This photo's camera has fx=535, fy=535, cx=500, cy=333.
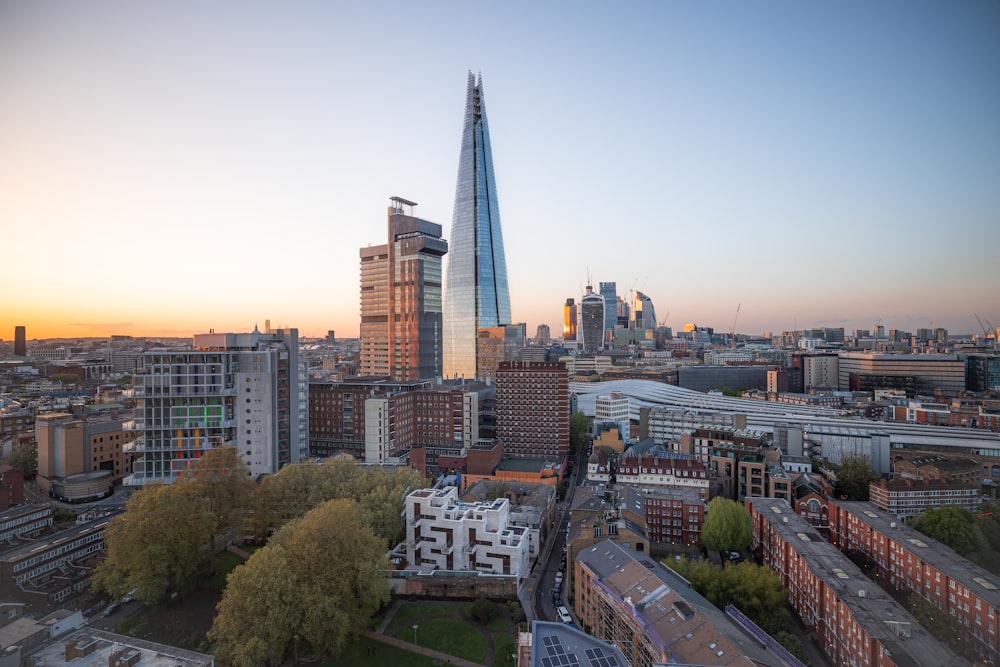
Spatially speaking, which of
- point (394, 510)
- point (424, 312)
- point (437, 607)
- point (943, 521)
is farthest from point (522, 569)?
point (424, 312)

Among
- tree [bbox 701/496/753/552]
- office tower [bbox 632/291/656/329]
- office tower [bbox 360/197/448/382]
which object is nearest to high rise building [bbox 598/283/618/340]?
office tower [bbox 632/291/656/329]

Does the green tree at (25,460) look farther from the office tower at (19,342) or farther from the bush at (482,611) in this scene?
the bush at (482,611)

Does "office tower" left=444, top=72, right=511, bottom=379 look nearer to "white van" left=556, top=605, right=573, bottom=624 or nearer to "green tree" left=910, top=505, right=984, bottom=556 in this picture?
"white van" left=556, top=605, right=573, bottom=624

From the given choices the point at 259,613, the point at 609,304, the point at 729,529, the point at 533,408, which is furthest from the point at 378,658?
the point at 609,304

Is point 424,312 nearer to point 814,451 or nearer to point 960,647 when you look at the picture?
point 814,451

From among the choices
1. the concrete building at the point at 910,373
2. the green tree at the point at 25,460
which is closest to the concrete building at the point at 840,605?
the green tree at the point at 25,460
